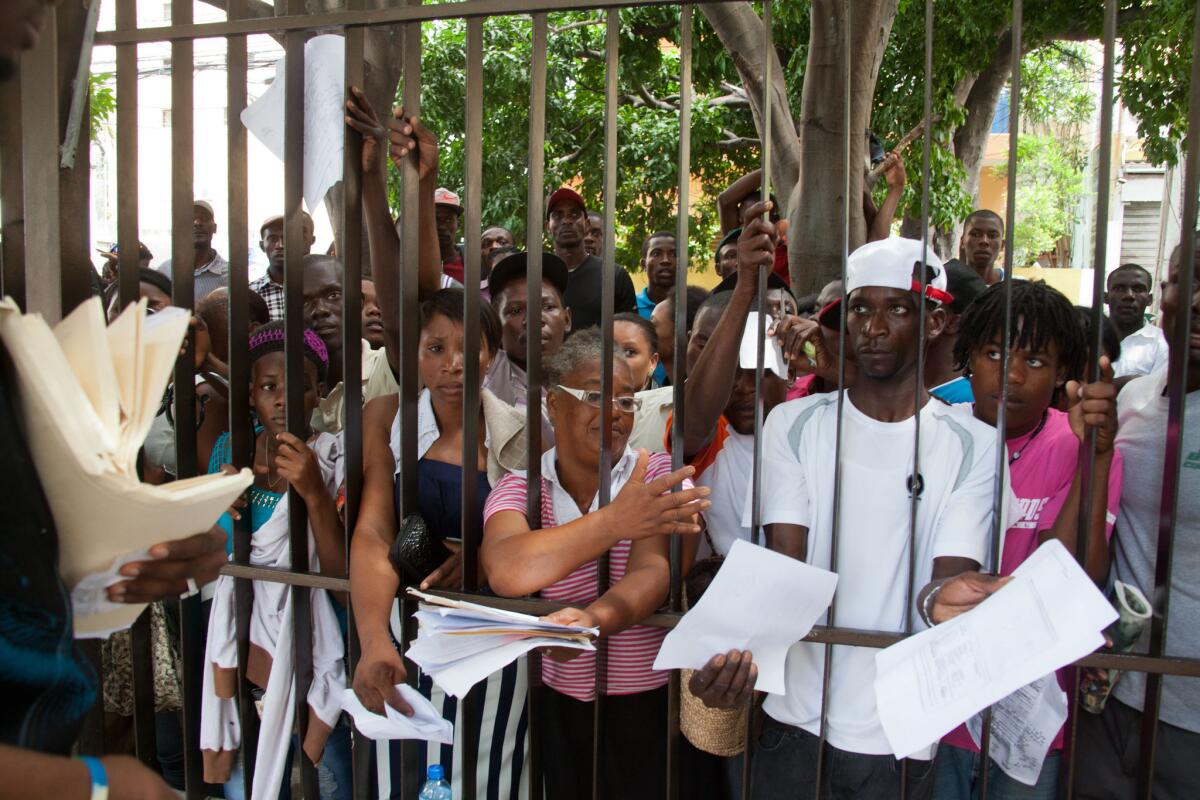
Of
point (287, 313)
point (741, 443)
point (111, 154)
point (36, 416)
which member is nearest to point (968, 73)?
point (741, 443)

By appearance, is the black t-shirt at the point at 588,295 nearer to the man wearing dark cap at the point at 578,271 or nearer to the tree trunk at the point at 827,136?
the man wearing dark cap at the point at 578,271

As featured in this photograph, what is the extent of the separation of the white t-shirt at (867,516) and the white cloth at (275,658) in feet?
3.60

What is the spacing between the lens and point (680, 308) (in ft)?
6.64

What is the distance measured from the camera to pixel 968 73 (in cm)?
839

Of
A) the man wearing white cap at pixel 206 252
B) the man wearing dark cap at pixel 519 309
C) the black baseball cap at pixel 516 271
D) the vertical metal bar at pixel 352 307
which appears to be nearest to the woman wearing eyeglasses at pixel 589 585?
the vertical metal bar at pixel 352 307

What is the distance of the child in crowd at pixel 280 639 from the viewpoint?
93.4 inches

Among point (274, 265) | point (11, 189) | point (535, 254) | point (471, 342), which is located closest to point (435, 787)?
point (471, 342)

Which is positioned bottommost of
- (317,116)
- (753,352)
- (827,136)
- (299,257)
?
(753,352)

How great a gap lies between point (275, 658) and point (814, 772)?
52.1 inches

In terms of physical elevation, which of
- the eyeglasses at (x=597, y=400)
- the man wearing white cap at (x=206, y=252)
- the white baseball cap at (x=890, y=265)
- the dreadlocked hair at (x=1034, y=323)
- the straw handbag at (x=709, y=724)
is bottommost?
the straw handbag at (x=709, y=724)

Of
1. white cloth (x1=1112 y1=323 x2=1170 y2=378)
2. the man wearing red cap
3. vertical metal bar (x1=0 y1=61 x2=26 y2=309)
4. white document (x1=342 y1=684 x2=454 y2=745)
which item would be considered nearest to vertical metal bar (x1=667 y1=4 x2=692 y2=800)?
white document (x1=342 y1=684 x2=454 y2=745)

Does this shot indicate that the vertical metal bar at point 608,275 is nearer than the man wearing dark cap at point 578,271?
Yes

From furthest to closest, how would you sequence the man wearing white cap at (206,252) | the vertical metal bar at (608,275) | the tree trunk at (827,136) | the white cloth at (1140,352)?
the man wearing white cap at (206,252) → the white cloth at (1140,352) → the tree trunk at (827,136) → the vertical metal bar at (608,275)

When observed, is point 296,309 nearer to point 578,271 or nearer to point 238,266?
point 238,266
